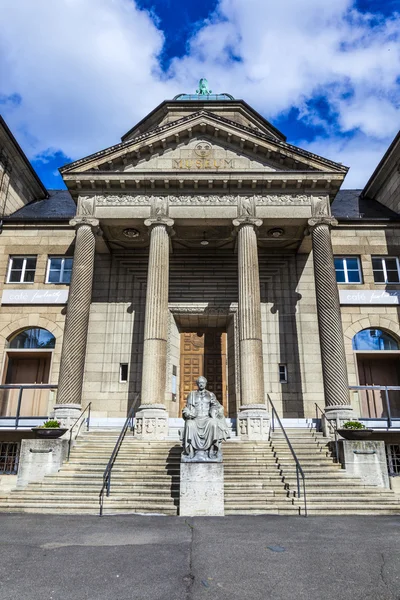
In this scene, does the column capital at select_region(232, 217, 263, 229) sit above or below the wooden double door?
above

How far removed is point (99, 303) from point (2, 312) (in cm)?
421

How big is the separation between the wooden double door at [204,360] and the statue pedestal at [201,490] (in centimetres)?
1009

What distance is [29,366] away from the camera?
→ 19.4 m

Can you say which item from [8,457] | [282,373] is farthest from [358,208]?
[8,457]

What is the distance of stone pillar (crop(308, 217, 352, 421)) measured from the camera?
46.5 feet

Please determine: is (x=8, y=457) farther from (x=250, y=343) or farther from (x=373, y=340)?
(x=373, y=340)

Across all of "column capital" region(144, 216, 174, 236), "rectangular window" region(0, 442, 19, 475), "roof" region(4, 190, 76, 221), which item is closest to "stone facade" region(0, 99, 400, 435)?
"column capital" region(144, 216, 174, 236)

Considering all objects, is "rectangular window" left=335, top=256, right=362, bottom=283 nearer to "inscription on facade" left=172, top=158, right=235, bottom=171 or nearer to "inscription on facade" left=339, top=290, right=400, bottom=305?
"inscription on facade" left=339, top=290, right=400, bottom=305

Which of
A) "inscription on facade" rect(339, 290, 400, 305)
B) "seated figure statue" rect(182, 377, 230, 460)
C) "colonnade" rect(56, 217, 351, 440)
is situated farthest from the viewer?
"inscription on facade" rect(339, 290, 400, 305)

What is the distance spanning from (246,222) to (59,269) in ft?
29.2

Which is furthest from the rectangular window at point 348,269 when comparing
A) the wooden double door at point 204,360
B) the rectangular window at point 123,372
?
the rectangular window at point 123,372

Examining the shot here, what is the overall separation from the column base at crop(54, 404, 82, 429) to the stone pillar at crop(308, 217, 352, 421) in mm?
8161

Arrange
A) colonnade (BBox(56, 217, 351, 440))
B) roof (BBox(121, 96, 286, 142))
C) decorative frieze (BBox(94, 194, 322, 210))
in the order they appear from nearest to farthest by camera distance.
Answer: colonnade (BBox(56, 217, 351, 440)) → decorative frieze (BBox(94, 194, 322, 210)) → roof (BBox(121, 96, 286, 142))

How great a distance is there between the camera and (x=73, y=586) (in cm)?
472
